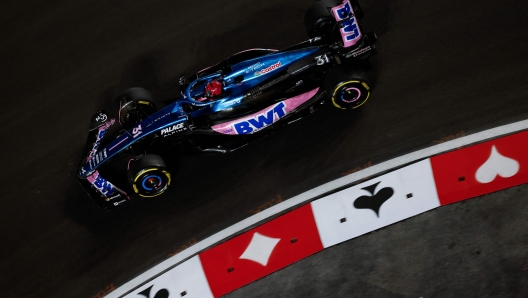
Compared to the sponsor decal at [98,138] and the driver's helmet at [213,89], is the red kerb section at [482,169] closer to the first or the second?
the driver's helmet at [213,89]

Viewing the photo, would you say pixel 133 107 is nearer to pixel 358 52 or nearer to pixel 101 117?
pixel 101 117

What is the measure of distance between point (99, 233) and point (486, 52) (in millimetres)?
6621

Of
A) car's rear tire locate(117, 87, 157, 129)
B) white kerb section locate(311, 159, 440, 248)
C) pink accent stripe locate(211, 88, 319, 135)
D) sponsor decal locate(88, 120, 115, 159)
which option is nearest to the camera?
white kerb section locate(311, 159, 440, 248)

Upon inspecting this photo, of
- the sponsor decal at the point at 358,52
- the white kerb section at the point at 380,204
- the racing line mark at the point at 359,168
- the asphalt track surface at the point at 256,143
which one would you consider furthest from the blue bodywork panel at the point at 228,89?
the white kerb section at the point at 380,204

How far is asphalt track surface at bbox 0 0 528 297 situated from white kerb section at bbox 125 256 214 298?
45 centimetres

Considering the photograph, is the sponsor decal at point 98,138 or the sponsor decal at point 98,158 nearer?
the sponsor decal at point 98,158

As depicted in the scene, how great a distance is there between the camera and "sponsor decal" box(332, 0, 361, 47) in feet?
23.2

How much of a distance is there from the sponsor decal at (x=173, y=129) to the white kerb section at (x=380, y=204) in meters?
2.27

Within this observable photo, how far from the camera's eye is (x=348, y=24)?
7082 mm

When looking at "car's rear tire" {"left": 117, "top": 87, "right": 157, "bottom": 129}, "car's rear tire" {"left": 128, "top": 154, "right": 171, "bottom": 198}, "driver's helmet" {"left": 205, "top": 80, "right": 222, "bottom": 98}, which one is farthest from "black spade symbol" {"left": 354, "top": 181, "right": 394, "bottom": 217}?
"car's rear tire" {"left": 117, "top": 87, "right": 157, "bottom": 129}

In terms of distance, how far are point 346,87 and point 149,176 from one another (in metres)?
3.13

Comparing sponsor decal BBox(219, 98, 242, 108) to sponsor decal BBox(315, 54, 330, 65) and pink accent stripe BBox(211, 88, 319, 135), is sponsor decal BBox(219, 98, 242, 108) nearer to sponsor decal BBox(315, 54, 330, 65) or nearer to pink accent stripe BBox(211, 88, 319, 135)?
pink accent stripe BBox(211, 88, 319, 135)

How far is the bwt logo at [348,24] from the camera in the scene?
7.09 m

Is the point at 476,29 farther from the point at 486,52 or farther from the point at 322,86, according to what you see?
the point at 322,86
